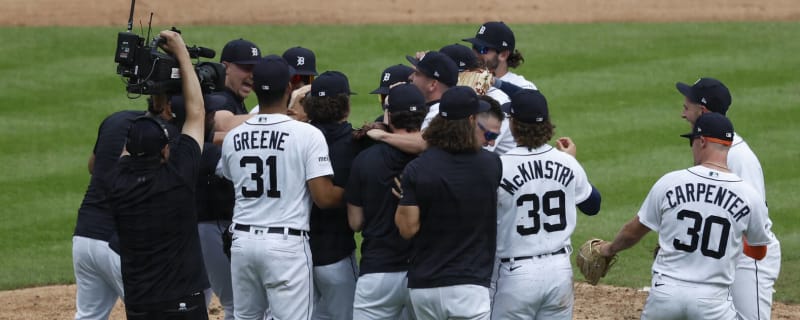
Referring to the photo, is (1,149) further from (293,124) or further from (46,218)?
(293,124)

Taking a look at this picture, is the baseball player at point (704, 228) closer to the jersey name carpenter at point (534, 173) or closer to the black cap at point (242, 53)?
the jersey name carpenter at point (534, 173)

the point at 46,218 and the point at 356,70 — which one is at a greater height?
the point at 356,70

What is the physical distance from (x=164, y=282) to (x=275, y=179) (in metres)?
0.76

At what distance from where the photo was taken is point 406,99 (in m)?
5.73

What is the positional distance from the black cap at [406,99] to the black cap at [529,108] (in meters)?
0.47

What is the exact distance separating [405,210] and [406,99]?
0.62 meters

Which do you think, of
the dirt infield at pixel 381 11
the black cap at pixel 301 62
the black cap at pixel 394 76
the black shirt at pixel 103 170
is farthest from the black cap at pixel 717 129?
the dirt infield at pixel 381 11

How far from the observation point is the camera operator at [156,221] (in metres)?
5.64

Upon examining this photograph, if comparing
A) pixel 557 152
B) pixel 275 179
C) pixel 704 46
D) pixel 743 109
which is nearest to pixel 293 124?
pixel 275 179

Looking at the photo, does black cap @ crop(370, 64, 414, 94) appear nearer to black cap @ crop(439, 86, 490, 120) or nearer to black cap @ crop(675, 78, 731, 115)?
black cap @ crop(439, 86, 490, 120)

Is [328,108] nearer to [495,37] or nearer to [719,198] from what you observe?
[495,37]

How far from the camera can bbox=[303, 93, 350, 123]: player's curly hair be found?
6113 mm

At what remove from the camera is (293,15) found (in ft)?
60.3

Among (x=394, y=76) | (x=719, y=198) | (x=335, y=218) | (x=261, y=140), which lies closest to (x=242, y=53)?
(x=394, y=76)
